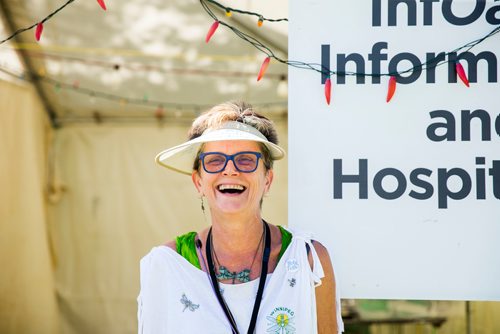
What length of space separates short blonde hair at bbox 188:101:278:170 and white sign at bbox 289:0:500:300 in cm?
23

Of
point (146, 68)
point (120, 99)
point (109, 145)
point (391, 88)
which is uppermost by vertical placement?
point (146, 68)

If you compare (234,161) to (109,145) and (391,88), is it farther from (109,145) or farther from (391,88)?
(109,145)

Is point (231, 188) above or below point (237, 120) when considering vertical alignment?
below

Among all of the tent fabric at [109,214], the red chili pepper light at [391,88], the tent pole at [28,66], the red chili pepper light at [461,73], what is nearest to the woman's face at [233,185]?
the red chili pepper light at [391,88]

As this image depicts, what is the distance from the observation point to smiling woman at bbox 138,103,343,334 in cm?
180

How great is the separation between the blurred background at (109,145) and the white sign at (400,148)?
2419 mm

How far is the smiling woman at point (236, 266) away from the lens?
1.80m

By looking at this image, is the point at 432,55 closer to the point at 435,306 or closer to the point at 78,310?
the point at 435,306

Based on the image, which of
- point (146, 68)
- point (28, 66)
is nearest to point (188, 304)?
point (146, 68)

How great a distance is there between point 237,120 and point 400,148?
600mm

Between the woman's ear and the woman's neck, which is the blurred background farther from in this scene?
the woman's neck

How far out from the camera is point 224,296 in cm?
184

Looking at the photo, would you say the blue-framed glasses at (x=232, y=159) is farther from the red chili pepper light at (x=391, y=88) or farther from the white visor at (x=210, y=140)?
the red chili pepper light at (x=391, y=88)

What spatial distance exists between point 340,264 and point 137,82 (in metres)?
3.50
